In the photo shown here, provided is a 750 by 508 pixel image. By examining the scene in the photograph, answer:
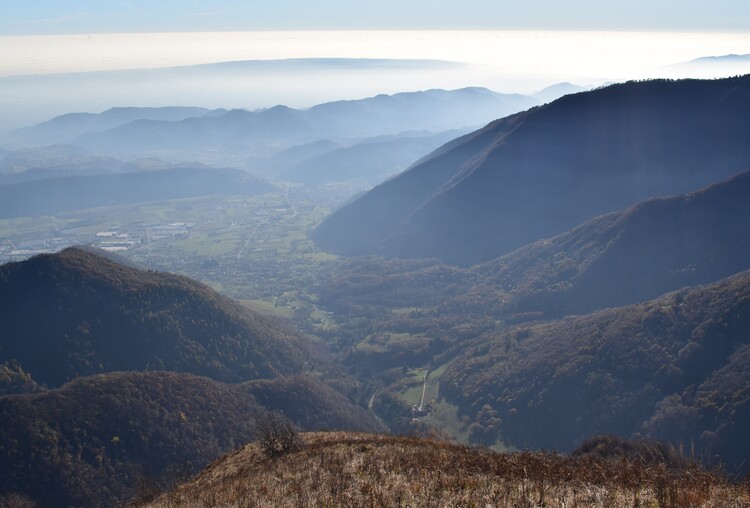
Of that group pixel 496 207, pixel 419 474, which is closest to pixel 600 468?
pixel 419 474

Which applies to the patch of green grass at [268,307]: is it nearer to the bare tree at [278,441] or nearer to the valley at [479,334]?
the valley at [479,334]

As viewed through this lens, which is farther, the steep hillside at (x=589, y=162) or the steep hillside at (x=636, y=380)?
the steep hillside at (x=589, y=162)

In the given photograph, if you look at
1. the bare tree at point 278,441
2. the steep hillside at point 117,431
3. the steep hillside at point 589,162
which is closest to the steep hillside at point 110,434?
the steep hillside at point 117,431

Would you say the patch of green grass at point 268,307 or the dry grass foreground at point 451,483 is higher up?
the dry grass foreground at point 451,483

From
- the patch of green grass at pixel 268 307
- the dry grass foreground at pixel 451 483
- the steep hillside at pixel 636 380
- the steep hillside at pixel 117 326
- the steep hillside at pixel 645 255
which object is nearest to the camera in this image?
the dry grass foreground at pixel 451 483

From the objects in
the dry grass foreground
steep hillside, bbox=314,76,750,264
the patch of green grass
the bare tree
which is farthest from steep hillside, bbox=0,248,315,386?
steep hillside, bbox=314,76,750,264

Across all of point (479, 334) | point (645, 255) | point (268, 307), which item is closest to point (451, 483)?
point (479, 334)

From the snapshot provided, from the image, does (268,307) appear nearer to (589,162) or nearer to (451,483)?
(589,162)
